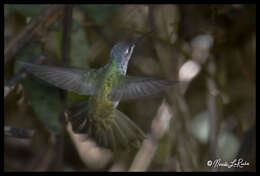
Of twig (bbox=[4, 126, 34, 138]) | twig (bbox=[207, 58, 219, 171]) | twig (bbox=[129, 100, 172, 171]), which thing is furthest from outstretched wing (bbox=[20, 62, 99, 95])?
twig (bbox=[207, 58, 219, 171])

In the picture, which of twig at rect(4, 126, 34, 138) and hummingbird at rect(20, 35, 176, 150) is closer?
hummingbird at rect(20, 35, 176, 150)

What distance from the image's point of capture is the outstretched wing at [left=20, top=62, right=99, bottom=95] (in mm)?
1658

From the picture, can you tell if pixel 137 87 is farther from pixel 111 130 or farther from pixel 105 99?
pixel 111 130

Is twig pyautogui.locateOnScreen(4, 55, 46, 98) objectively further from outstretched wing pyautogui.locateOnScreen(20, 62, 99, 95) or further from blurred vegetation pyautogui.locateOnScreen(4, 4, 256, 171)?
outstretched wing pyautogui.locateOnScreen(20, 62, 99, 95)

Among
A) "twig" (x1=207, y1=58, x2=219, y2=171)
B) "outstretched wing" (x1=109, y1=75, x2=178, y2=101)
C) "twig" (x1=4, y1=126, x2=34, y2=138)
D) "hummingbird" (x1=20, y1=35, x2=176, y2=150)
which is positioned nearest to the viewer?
"outstretched wing" (x1=109, y1=75, x2=178, y2=101)

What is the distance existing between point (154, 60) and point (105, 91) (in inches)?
27.4

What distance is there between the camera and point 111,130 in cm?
196

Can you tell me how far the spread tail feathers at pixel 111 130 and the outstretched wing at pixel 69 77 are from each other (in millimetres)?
171

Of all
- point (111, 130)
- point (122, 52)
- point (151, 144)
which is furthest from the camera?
point (151, 144)

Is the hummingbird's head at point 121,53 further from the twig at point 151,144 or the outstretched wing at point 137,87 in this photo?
the twig at point 151,144

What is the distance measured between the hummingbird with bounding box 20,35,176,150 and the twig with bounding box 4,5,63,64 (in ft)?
1.30

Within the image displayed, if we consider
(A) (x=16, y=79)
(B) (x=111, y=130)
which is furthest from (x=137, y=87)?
(A) (x=16, y=79)
